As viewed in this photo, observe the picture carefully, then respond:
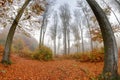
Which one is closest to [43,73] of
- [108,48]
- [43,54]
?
[108,48]

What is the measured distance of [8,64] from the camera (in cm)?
1133

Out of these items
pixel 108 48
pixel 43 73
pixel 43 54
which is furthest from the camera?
pixel 43 54

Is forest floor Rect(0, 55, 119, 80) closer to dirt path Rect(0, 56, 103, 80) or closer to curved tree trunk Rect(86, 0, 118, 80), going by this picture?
dirt path Rect(0, 56, 103, 80)

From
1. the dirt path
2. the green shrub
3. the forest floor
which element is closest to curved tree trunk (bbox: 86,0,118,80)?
the forest floor

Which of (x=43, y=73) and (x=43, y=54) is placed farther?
(x=43, y=54)

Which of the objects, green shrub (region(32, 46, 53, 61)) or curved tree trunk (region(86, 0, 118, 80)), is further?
green shrub (region(32, 46, 53, 61))

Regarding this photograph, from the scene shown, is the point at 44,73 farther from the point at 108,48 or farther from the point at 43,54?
the point at 43,54

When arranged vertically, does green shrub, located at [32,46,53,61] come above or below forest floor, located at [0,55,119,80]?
above

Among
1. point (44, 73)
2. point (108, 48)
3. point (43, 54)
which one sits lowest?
point (44, 73)

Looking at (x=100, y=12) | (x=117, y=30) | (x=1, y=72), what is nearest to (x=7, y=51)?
(x=1, y=72)

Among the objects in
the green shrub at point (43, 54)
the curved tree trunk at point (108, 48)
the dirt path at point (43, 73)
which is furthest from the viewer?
the green shrub at point (43, 54)

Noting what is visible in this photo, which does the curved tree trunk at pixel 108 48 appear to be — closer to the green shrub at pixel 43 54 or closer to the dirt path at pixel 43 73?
the dirt path at pixel 43 73

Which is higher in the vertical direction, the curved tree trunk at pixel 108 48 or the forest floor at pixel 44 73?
the curved tree trunk at pixel 108 48

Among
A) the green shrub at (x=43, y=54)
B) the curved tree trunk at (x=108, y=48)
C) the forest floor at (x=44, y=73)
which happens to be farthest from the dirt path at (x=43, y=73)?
the green shrub at (x=43, y=54)
